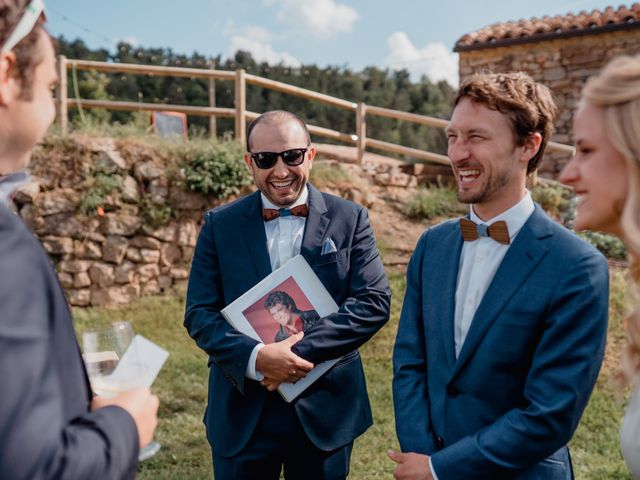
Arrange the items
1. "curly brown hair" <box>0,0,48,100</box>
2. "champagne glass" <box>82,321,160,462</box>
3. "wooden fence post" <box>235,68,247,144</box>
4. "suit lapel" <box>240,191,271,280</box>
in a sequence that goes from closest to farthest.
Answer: "curly brown hair" <box>0,0,48,100</box> < "champagne glass" <box>82,321,160,462</box> < "suit lapel" <box>240,191,271,280</box> < "wooden fence post" <box>235,68,247,144</box>

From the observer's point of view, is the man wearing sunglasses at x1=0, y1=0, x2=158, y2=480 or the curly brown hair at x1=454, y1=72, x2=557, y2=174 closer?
the man wearing sunglasses at x1=0, y1=0, x2=158, y2=480

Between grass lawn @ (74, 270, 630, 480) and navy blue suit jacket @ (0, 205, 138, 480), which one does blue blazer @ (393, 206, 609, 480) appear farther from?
grass lawn @ (74, 270, 630, 480)

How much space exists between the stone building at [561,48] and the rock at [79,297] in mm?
9423

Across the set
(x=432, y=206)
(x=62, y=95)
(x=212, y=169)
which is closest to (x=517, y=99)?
(x=212, y=169)

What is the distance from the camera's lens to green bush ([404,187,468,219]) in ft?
33.5

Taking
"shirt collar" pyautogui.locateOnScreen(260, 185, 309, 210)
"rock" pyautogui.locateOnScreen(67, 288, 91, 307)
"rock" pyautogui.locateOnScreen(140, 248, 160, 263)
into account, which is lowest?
"rock" pyautogui.locateOnScreen(67, 288, 91, 307)

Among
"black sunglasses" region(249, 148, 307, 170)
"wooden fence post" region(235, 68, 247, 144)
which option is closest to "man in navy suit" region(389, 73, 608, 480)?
"black sunglasses" region(249, 148, 307, 170)

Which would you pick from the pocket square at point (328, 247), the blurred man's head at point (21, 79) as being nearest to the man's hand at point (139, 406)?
the blurred man's head at point (21, 79)

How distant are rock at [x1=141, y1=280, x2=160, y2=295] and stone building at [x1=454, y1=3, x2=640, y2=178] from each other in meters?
8.48

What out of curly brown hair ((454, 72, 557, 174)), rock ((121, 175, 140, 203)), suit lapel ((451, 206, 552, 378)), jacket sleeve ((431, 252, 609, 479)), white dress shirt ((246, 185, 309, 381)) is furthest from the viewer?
rock ((121, 175, 140, 203))

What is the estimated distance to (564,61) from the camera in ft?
45.0

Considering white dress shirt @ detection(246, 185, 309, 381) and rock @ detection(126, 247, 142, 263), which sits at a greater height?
white dress shirt @ detection(246, 185, 309, 381)

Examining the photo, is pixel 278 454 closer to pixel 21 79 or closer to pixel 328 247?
pixel 328 247

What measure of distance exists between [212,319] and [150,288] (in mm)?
6513
